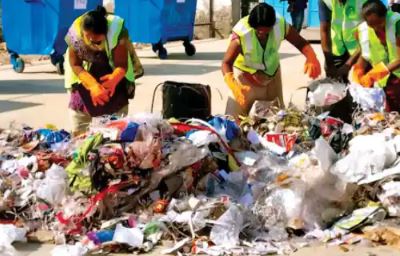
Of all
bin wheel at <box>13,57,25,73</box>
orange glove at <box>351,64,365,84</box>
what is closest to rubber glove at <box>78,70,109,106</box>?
orange glove at <box>351,64,365,84</box>

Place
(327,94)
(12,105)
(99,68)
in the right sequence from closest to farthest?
1. (99,68)
2. (327,94)
3. (12,105)

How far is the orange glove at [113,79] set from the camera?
18.4ft

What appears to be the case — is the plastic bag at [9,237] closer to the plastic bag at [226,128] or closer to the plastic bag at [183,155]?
the plastic bag at [183,155]

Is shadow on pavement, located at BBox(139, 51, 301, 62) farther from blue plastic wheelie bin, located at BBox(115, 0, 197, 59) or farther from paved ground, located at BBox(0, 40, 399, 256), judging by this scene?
blue plastic wheelie bin, located at BBox(115, 0, 197, 59)

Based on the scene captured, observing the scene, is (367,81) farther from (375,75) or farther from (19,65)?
(19,65)

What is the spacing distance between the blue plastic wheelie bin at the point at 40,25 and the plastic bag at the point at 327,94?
5.84 m

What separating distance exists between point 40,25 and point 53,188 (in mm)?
6937

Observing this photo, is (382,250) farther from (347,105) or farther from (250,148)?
(347,105)

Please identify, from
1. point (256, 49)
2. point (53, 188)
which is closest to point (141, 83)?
point (256, 49)

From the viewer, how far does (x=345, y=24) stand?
6.41 metres

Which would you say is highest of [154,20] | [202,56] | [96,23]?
[96,23]

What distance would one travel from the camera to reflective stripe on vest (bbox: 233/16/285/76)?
595cm

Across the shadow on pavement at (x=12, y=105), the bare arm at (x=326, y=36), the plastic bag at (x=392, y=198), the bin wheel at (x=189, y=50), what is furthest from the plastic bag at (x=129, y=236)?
the bin wheel at (x=189, y=50)

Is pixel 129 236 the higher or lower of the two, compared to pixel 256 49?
lower
